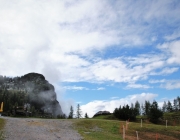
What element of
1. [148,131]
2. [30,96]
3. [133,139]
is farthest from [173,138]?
[30,96]

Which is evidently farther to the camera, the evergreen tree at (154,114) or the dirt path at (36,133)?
the evergreen tree at (154,114)

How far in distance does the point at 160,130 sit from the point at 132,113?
28.5m

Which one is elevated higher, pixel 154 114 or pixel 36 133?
pixel 154 114

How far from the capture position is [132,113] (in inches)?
2574

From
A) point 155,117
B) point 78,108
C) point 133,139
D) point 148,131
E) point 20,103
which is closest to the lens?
point 133,139

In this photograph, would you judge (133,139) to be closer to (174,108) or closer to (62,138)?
(62,138)

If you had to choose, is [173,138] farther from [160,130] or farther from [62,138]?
[62,138]

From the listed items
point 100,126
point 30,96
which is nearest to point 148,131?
point 100,126

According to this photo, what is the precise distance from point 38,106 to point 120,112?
5698 inches

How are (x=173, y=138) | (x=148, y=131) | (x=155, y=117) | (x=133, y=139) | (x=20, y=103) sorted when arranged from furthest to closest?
(x=20, y=103), (x=155, y=117), (x=148, y=131), (x=173, y=138), (x=133, y=139)

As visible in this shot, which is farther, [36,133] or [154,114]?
[154,114]

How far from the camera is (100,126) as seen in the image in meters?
37.1

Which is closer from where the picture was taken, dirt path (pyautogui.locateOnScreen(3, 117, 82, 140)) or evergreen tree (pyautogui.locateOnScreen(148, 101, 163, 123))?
dirt path (pyautogui.locateOnScreen(3, 117, 82, 140))

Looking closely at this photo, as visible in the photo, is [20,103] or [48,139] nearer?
[48,139]
